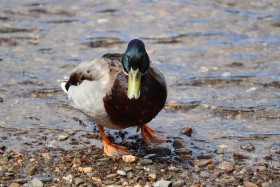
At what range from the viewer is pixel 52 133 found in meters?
4.97

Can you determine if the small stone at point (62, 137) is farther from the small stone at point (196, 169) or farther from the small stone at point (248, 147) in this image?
the small stone at point (248, 147)

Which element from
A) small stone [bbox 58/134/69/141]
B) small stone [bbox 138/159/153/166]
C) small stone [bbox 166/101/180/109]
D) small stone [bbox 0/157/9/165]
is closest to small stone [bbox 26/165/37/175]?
small stone [bbox 0/157/9/165]

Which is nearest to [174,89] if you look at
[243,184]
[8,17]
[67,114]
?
[67,114]

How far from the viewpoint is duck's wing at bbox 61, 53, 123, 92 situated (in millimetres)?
4367

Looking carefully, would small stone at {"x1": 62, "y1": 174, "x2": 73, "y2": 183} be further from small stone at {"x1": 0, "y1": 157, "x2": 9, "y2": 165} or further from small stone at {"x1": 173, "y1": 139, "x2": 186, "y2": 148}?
small stone at {"x1": 173, "y1": 139, "x2": 186, "y2": 148}

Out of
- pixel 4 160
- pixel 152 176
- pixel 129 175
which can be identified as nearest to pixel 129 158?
pixel 129 175

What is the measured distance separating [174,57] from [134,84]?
3.57 m

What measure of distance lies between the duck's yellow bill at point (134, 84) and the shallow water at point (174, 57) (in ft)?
3.78

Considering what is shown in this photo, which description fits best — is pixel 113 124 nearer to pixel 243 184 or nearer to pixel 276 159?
pixel 243 184

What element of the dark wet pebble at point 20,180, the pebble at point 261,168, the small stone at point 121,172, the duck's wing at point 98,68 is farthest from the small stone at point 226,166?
the dark wet pebble at point 20,180

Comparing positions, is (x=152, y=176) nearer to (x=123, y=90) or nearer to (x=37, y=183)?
(x=123, y=90)

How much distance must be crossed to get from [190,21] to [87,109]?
4.93 meters

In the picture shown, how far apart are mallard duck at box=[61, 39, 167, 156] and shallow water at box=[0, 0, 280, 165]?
82 cm

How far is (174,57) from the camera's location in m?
7.39
